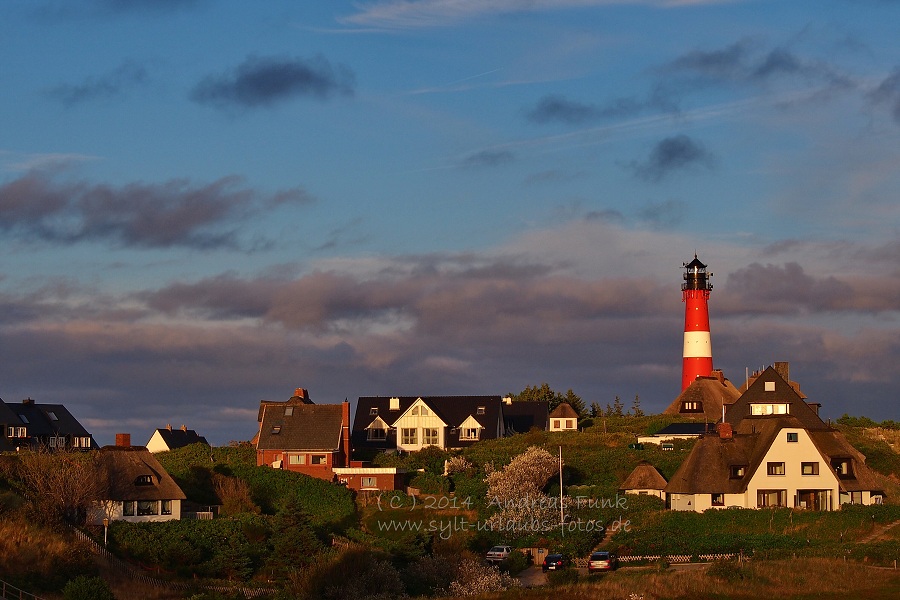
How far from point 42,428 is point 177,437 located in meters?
12.7

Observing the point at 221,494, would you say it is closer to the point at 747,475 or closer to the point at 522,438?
the point at 522,438

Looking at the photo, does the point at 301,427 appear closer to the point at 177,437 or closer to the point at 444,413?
the point at 444,413

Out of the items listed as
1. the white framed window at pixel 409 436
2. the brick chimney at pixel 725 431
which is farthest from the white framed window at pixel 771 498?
the white framed window at pixel 409 436

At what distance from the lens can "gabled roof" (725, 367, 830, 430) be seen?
266ft

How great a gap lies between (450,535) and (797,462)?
810 inches

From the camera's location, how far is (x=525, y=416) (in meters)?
103

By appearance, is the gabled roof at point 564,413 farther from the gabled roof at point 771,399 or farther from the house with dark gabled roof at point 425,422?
the gabled roof at point 771,399

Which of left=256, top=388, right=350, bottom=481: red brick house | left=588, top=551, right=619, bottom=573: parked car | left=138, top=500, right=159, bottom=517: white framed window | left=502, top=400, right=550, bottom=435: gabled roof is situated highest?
left=502, top=400, right=550, bottom=435: gabled roof

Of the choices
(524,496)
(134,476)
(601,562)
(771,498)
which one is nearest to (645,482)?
(771,498)

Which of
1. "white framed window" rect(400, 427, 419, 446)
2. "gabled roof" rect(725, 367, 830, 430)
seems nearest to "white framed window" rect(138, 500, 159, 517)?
"white framed window" rect(400, 427, 419, 446)

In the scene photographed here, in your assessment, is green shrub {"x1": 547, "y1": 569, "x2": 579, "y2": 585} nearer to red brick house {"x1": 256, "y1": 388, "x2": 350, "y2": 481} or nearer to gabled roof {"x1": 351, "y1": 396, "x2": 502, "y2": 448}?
red brick house {"x1": 256, "y1": 388, "x2": 350, "y2": 481}

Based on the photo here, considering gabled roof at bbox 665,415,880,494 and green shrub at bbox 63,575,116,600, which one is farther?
gabled roof at bbox 665,415,880,494

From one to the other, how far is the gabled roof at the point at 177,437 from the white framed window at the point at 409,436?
18092 mm

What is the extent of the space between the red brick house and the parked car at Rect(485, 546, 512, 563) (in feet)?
70.2
